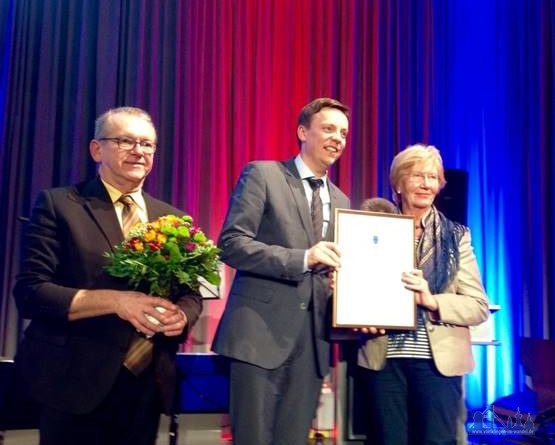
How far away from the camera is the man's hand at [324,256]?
2.37m

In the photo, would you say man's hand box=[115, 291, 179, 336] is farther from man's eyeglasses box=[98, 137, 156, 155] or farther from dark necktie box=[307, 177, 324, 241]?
dark necktie box=[307, 177, 324, 241]

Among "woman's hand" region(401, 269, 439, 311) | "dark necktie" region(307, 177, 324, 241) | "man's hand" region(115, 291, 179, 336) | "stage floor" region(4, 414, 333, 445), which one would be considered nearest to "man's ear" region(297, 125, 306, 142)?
"dark necktie" region(307, 177, 324, 241)

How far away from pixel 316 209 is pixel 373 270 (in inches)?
14.0

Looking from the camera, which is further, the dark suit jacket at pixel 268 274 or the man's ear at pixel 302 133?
the man's ear at pixel 302 133

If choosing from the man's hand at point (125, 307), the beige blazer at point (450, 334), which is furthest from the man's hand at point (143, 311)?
the beige blazer at point (450, 334)

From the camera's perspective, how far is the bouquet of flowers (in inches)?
80.3

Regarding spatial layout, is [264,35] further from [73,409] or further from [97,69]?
[73,409]

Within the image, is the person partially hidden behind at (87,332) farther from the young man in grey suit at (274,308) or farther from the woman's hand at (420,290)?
the woman's hand at (420,290)

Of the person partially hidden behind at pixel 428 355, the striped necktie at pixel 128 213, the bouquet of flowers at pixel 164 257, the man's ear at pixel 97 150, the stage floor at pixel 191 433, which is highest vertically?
the man's ear at pixel 97 150

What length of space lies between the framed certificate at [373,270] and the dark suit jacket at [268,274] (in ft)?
0.45

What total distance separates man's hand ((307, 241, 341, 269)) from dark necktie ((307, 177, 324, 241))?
224mm

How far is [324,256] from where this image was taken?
2.38 meters

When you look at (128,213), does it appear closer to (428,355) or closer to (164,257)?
(164,257)

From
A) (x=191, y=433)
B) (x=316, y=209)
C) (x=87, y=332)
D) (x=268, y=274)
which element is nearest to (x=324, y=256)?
(x=268, y=274)
